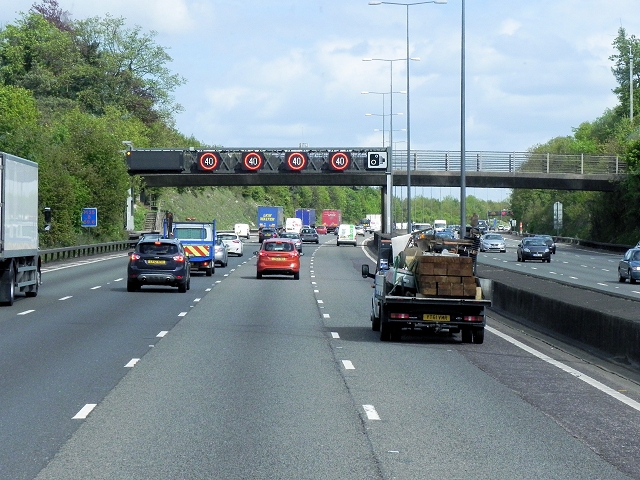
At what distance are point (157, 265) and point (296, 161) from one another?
4131 cm

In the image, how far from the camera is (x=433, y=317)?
19141mm

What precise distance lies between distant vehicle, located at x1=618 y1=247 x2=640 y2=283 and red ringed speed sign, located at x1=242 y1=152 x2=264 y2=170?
113ft

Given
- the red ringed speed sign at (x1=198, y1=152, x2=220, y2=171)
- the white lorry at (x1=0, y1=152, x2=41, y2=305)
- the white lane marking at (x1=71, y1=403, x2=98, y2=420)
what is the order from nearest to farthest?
the white lane marking at (x1=71, y1=403, x2=98, y2=420) → the white lorry at (x1=0, y1=152, x2=41, y2=305) → the red ringed speed sign at (x1=198, y1=152, x2=220, y2=171)

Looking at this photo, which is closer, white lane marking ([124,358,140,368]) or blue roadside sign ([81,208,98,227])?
white lane marking ([124,358,140,368])

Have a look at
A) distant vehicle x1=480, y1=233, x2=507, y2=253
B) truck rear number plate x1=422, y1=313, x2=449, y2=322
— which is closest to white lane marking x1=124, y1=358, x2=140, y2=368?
truck rear number plate x1=422, y1=313, x2=449, y2=322

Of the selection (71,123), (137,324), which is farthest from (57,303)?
(71,123)

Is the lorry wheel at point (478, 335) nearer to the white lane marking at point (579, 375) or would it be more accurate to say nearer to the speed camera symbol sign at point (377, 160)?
the white lane marking at point (579, 375)

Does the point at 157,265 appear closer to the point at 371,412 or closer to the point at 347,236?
the point at 371,412

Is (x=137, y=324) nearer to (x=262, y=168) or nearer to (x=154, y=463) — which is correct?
(x=154, y=463)

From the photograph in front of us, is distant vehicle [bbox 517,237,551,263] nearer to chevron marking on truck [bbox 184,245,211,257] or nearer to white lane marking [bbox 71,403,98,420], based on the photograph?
chevron marking on truck [bbox 184,245,211,257]

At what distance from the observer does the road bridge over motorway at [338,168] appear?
7488 cm

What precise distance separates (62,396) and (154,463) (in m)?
4.12

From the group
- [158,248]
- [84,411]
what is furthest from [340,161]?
[84,411]

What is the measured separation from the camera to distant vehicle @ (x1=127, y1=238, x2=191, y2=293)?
114 ft
